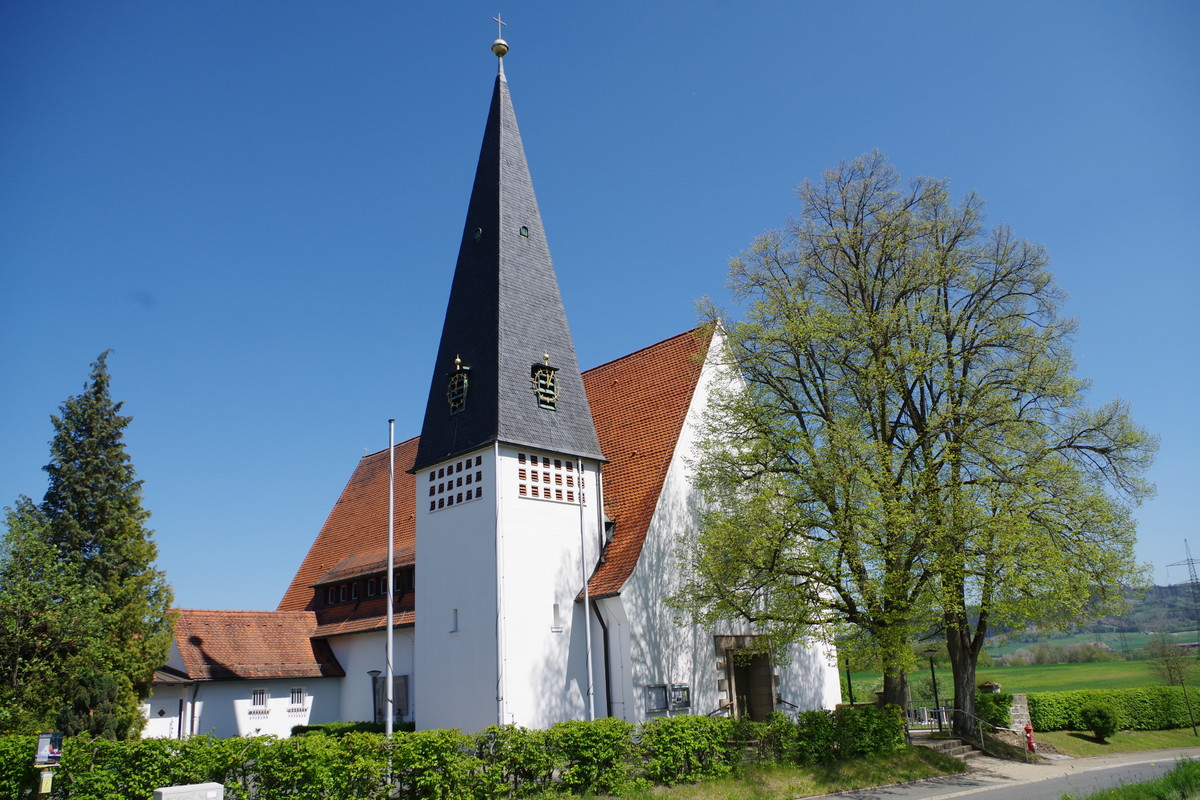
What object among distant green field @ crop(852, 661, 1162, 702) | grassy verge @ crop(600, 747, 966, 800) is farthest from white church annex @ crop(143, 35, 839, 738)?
distant green field @ crop(852, 661, 1162, 702)

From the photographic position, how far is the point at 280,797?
44.1 feet

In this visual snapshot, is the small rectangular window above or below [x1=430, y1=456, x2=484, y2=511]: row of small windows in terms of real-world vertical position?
below

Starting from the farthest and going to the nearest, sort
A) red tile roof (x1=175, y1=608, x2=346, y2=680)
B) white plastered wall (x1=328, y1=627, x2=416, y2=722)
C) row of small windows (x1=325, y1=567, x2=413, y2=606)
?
row of small windows (x1=325, y1=567, x2=413, y2=606), red tile roof (x1=175, y1=608, x2=346, y2=680), white plastered wall (x1=328, y1=627, x2=416, y2=722)

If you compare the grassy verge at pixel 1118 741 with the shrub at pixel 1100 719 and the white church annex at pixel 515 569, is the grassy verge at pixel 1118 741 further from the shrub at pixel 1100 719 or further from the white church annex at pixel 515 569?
the white church annex at pixel 515 569

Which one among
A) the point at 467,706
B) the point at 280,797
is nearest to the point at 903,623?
the point at 467,706

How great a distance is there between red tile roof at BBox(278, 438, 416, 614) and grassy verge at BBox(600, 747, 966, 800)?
1298 centimetres

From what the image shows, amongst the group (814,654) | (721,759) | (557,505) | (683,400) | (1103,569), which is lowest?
(721,759)

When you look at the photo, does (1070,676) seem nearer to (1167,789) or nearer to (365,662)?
(365,662)

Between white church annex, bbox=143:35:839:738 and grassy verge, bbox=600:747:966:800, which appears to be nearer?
grassy verge, bbox=600:747:966:800

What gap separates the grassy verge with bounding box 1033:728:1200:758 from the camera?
2700cm

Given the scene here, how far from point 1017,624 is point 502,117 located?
19.6 meters

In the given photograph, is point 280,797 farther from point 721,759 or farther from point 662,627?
point 662,627

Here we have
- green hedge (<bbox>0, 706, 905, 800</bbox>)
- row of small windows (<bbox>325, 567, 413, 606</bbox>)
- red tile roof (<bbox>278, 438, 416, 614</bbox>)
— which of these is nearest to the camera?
green hedge (<bbox>0, 706, 905, 800</bbox>)

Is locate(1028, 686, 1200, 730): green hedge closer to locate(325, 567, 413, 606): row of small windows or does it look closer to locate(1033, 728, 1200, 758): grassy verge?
locate(1033, 728, 1200, 758): grassy verge
